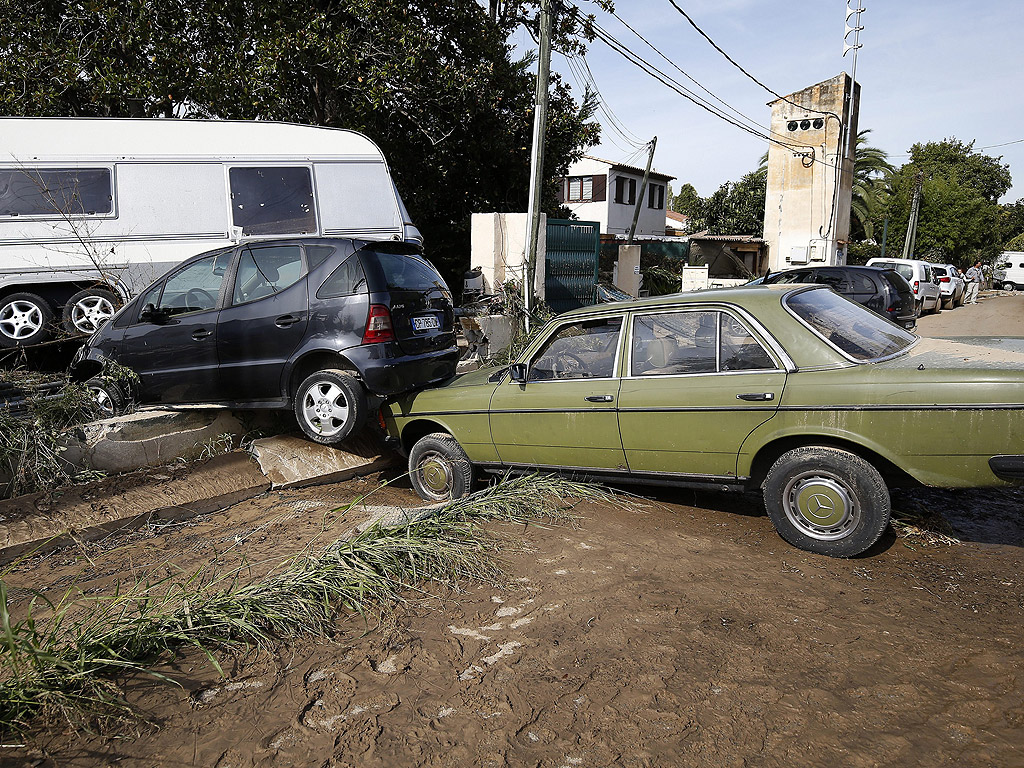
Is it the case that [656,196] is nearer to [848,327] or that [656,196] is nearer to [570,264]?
[570,264]

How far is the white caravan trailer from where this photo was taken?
26.9 feet

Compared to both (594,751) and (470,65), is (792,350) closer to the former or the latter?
(594,751)

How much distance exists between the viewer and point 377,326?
5727mm

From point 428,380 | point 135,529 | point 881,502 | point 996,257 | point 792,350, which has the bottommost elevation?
point 135,529

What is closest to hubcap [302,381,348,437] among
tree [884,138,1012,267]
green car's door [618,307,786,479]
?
green car's door [618,307,786,479]

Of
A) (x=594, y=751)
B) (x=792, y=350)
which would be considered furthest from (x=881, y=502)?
(x=594, y=751)

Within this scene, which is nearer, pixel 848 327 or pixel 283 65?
pixel 848 327

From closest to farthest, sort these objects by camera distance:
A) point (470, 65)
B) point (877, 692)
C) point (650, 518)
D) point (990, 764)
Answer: point (990, 764), point (877, 692), point (650, 518), point (470, 65)

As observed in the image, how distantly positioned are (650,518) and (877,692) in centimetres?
226

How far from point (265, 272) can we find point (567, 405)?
9.91 ft

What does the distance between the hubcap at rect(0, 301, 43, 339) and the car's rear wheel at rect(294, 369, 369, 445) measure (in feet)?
14.4

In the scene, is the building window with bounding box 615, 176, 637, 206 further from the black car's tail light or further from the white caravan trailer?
the black car's tail light

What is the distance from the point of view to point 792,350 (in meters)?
4.34

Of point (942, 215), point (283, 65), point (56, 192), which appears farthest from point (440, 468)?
point (942, 215)
